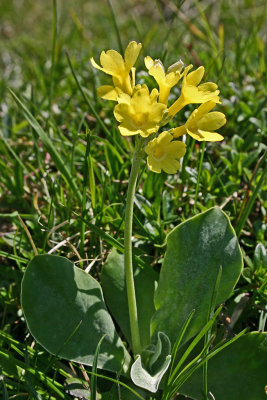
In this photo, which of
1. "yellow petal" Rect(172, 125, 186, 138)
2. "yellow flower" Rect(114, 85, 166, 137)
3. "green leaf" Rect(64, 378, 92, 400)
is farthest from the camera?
"green leaf" Rect(64, 378, 92, 400)

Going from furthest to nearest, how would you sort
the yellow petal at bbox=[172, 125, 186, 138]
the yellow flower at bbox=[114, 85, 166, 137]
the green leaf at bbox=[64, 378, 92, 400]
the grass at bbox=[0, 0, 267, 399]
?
the grass at bbox=[0, 0, 267, 399]
the green leaf at bbox=[64, 378, 92, 400]
the yellow petal at bbox=[172, 125, 186, 138]
the yellow flower at bbox=[114, 85, 166, 137]

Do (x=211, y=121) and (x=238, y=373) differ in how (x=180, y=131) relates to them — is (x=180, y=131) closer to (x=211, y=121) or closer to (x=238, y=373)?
(x=211, y=121)

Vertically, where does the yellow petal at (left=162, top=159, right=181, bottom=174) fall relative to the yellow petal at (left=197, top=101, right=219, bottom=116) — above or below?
below

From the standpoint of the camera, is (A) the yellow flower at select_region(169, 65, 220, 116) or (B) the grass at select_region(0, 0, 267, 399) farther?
(B) the grass at select_region(0, 0, 267, 399)

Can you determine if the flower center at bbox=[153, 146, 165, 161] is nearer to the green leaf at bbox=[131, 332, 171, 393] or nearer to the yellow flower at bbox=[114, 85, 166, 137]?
the yellow flower at bbox=[114, 85, 166, 137]

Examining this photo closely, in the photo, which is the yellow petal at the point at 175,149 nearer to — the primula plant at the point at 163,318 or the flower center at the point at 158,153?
the flower center at the point at 158,153

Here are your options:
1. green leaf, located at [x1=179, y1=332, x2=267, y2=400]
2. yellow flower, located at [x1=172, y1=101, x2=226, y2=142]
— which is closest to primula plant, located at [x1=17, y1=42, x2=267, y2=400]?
green leaf, located at [x1=179, y1=332, x2=267, y2=400]
